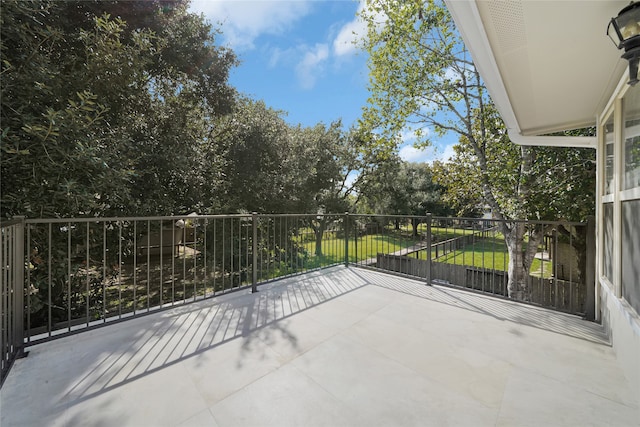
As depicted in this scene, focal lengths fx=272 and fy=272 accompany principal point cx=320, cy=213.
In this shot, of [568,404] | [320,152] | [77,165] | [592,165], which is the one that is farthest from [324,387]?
[320,152]

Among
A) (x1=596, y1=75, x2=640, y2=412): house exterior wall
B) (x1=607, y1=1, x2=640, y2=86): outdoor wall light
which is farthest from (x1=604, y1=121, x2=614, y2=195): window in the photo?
(x1=607, y1=1, x2=640, y2=86): outdoor wall light

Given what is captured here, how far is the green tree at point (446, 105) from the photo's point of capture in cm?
575

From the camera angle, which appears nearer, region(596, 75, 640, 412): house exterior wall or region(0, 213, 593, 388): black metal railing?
region(596, 75, 640, 412): house exterior wall

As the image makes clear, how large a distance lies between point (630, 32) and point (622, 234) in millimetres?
1467

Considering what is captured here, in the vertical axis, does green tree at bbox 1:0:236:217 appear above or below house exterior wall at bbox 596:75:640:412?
above

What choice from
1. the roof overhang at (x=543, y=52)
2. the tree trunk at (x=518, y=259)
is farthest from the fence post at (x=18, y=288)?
the tree trunk at (x=518, y=259)

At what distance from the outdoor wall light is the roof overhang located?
140 mm

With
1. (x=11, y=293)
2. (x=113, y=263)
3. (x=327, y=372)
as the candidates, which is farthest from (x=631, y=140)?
(x=113, y=263)

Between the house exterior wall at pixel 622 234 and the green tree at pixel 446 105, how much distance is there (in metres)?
2.95

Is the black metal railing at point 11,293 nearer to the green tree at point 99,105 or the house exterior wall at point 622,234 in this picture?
the green tree at point 99,105

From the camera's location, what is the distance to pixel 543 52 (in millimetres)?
1897

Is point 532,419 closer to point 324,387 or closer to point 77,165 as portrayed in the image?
point 324,387

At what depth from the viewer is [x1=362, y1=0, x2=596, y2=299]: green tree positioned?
226 inches

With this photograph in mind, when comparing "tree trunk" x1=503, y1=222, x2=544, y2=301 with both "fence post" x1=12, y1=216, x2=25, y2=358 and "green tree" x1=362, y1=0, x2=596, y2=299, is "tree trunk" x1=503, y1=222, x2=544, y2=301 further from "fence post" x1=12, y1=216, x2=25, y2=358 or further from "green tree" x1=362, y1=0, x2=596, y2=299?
"fence post" x1=12, y1=216, x2=25, y2=358
